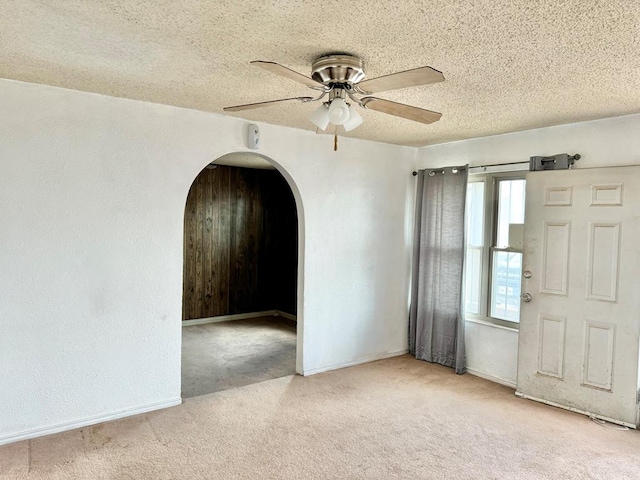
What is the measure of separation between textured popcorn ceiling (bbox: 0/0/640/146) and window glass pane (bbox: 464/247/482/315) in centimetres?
165

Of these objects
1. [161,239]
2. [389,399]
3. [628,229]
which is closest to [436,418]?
[389,399]

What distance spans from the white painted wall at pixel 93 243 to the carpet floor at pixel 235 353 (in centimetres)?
66

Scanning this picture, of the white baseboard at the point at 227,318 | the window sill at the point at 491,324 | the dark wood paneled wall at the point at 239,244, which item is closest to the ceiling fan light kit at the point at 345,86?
the window sill at the point at 491,324

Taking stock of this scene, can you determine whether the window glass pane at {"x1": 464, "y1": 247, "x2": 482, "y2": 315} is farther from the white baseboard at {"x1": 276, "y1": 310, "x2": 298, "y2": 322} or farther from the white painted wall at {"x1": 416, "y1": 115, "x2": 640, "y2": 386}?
the white baseboard at {"x1": 276, "y1": 310, "x2": 298, "y2": 322}

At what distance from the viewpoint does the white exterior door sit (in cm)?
324

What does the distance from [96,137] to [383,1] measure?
7.35 ft

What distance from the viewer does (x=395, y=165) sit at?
15.5 feet

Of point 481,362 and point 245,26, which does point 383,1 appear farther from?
point 481,362

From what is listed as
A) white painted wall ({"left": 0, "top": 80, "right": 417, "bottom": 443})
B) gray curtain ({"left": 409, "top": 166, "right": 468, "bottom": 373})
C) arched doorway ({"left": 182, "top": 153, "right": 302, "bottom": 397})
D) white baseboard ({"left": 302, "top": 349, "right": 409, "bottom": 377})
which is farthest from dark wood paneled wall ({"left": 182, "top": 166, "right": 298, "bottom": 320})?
white painted wall ({"left": 0, "top": 80, "right": 417, "bottom": 443})

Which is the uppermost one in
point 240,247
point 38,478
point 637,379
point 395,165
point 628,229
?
point 395,165

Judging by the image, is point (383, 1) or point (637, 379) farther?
point (637, 379)

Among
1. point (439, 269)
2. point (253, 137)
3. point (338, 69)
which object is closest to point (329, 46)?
point (338, 69)

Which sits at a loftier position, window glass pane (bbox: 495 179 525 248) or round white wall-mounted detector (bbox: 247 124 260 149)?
round white wall-mounted detector (bbox: 247 124 260 149)

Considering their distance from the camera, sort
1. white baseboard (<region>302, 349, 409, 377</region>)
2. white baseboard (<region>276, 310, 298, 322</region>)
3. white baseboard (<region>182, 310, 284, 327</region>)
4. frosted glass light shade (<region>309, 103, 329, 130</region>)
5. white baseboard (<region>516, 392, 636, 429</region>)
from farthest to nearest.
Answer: white baseboard (<region>276, 310, 298, 322</region>), white baseboard (<region>182, 310, 284, 327</region>), white baseboard (<region>302, 349, 409, 377</region>), white baseboard (<region>516, 392, 636, 429</region>), frosted glass light shade (<region>309, 103, 329, 130</region>)
